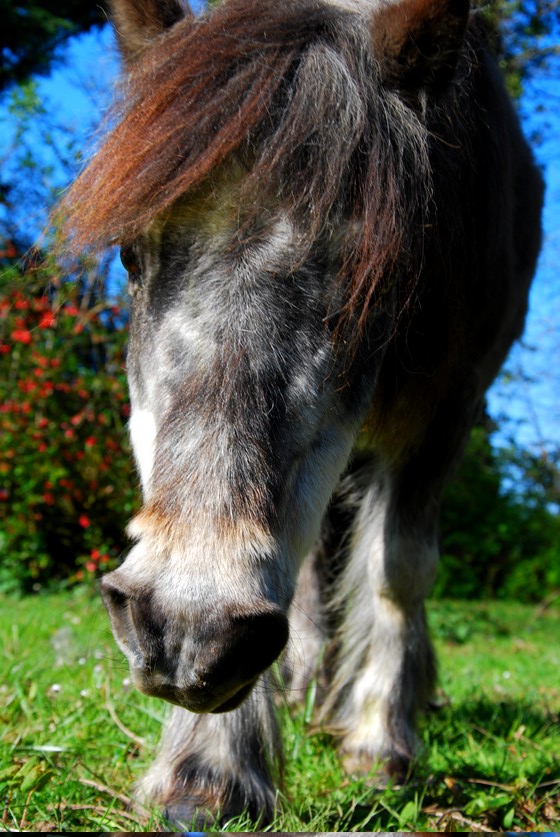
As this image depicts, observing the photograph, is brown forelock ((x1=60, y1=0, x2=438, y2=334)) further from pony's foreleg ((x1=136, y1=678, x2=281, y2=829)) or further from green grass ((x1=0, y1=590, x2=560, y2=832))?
pony's foreleg ((x1=136, y1=678, x2=281, y2=829))

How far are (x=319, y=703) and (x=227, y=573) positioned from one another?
81.9 inches

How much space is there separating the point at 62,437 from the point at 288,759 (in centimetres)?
531

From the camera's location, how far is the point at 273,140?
5.58 feet

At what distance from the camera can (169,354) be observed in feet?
5.46

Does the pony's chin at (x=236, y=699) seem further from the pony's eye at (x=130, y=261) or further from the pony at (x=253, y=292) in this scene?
the pony's eye at (x=130, y=261)

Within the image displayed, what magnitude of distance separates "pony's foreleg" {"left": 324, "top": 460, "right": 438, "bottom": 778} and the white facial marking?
116 centimetres

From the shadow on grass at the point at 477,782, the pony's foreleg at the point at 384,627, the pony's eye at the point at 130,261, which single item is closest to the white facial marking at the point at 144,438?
the pony's eye at the point at 130,261

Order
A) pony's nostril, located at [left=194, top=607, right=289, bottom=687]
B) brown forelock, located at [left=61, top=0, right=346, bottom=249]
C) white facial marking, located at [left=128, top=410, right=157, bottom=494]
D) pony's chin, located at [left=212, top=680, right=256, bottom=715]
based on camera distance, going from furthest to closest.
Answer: white facial marking, located at [left=128, top=410, right=157, bottom=494], brown forelock, located at [left=61, top=0, right=346, bottom=249], pony's chin, located at [left=212, top=680, right=256, bottom=715], pony's nostril, located at [left=194, top=607, right=289, bottom=687]

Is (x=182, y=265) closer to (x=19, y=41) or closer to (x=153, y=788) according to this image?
(x=153, y=788)

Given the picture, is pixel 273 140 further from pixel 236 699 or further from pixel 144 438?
pixel 236 699

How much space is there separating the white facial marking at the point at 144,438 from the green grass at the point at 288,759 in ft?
1.44

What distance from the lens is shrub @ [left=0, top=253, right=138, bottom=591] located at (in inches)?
284

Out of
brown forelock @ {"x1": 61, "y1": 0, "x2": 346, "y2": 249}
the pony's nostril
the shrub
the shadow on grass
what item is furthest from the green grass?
the shrub

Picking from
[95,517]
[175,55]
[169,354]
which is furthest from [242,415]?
[95,517]
